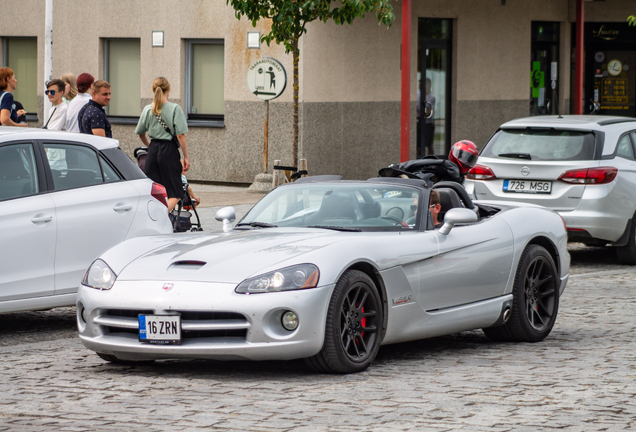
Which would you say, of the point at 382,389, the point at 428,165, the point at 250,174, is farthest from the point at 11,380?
the point at 250,174

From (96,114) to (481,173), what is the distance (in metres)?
4.23

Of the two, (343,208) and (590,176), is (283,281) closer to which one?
(343,208)

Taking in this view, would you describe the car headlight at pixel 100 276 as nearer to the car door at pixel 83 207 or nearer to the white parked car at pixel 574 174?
the car door at pixel 83 207

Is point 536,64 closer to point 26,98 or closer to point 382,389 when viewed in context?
point 26,98

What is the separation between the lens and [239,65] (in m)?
21.6

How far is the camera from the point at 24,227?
7.90 meters

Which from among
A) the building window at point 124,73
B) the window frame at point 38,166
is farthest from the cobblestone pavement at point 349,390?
the building window at point 124,73

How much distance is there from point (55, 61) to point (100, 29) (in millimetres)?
1332

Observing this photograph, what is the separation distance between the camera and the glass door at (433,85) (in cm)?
2323

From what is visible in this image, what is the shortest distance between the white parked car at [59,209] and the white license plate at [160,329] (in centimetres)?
188

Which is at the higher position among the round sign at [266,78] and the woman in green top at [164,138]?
the round sign at [266,78]

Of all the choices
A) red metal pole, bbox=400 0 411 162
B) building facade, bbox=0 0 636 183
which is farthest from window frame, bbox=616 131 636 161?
building facade, bbox=0 0 636 183

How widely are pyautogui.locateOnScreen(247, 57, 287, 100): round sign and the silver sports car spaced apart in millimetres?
9347

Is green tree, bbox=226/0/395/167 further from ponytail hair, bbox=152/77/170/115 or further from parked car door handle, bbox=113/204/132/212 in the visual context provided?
parked car door handle, bbox=113/204/132/212
